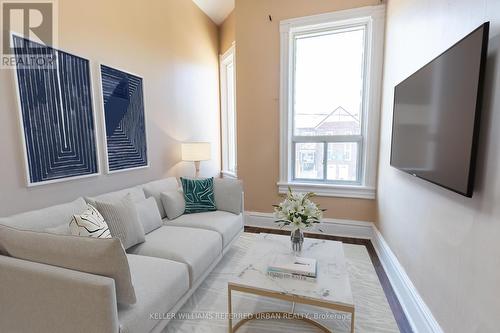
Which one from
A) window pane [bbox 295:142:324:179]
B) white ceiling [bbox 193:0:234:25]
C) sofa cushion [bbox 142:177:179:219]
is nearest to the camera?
sofa cushion [bbox 142:177:179:219]

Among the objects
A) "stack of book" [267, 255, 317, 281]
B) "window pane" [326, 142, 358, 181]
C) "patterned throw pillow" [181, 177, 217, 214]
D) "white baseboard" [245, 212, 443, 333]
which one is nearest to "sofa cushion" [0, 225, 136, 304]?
"stack of book" [267, 255, 317, 281]

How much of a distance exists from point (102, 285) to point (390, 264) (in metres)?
2.40

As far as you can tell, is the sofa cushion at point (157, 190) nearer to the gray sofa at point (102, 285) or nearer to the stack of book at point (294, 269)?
the gray sofa at point (102, 285)

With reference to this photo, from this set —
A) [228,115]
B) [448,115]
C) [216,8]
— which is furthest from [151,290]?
[216,8]

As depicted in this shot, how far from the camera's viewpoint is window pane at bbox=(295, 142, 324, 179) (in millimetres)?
3404

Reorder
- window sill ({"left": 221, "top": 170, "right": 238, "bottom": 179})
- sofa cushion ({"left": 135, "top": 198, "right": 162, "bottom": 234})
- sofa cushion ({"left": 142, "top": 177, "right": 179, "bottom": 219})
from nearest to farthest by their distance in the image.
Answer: sofa cushion ({"left": 135, "top": 198, "right": 162, "bottom": 234}), sofa cushion ({"left": 142, "top": 177, "right": 179, "bottom": 219}), window sill ({"left": 221, "top": 170, "right": 238, "bottom": 179})

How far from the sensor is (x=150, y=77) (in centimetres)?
289

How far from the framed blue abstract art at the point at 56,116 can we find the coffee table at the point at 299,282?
1.64m

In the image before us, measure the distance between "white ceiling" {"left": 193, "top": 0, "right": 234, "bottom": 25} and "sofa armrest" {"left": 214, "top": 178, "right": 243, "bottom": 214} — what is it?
115 inches

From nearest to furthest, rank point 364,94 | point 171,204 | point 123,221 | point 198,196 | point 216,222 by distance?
point 123,221, point 216,222, point 171,204, point 198,196, point 364,94

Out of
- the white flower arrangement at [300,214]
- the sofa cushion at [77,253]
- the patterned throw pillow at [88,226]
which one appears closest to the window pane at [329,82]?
the white flower arrangement at [300,214]

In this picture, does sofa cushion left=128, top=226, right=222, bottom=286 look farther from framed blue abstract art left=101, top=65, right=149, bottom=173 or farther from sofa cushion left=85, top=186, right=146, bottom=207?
framed blue abstract art left=101, top=65, right=149, bottom=173

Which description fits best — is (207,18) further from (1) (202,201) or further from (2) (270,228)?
(2) (270,228)

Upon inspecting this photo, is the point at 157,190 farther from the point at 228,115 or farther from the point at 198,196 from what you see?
the point at 228,115
